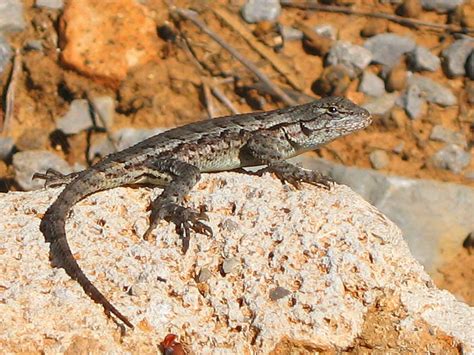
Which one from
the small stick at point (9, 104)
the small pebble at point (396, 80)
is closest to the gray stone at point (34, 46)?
the small stick at point (9, 104)

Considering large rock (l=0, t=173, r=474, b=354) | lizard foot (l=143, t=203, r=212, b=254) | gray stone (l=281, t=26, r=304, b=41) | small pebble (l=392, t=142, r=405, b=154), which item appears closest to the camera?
large rock (l=0, t=173, r=474, b=354)

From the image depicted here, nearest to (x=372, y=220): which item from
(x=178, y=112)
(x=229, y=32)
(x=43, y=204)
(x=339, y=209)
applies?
(x=339, y=209)

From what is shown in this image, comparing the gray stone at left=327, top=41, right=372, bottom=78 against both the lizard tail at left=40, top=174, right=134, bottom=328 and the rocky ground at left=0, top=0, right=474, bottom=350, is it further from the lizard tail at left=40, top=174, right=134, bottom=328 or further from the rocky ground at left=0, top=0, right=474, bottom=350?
the lizard tail at left=40, top=174, right=134, bottom=328

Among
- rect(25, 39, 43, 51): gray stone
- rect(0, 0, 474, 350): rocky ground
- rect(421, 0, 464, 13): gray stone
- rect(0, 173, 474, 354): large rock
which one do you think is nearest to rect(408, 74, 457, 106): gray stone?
rect(0, 0, 474, 350): rocky ground

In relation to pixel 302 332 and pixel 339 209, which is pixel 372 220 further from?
pixel 302 332

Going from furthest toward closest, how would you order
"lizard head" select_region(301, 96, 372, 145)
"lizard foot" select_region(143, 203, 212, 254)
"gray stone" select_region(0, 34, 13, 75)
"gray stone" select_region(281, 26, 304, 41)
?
1. "gray stone" select_region(281, 26, 304, 41)
2. "gray stone" select_region(0, 34, 13, 75)
3. "lizard head" select_region(301, 96, 372, 145)
4. "lizard foot" select_region(143, 203, 212, 254)

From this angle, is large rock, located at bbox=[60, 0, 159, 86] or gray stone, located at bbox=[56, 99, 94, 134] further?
large rock, located at bbox=[60, 0, 159, 86]
